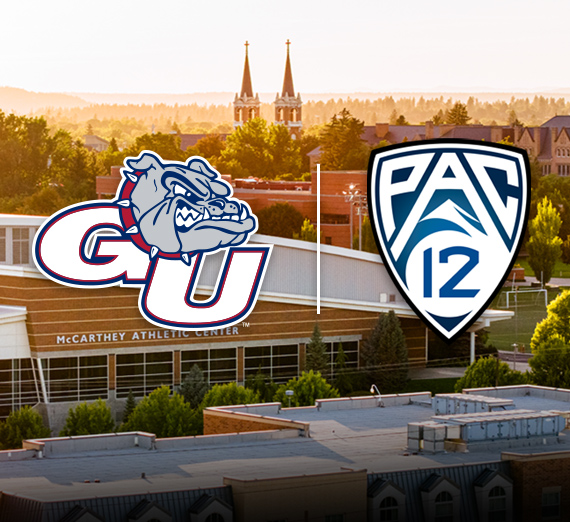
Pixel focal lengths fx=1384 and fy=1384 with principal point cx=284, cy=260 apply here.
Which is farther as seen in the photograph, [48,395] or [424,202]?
[424,202]

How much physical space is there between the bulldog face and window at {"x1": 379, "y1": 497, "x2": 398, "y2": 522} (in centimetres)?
3623

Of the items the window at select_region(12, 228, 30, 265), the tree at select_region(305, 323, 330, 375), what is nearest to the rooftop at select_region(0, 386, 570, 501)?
the tree at select_region(305, 323, 330, 375)

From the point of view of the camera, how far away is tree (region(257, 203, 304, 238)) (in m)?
119

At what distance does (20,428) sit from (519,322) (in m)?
48.6

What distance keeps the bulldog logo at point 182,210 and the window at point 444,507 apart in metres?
35.7

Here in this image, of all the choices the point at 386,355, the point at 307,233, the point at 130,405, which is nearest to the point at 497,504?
the point at 130,405

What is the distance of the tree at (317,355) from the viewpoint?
2825 inches

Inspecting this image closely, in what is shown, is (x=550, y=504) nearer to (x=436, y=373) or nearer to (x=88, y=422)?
(x=88, y=422)

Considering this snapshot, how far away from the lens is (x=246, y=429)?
153ft

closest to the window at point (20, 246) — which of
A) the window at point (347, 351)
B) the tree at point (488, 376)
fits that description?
the window at point (347, 351)

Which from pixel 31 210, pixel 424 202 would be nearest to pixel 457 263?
pixel 424 202

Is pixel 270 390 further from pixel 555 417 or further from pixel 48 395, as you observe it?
pixel 555 417

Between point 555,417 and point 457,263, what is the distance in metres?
42.5

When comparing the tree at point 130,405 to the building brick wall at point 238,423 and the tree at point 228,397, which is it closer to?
the tree at point 228,397
